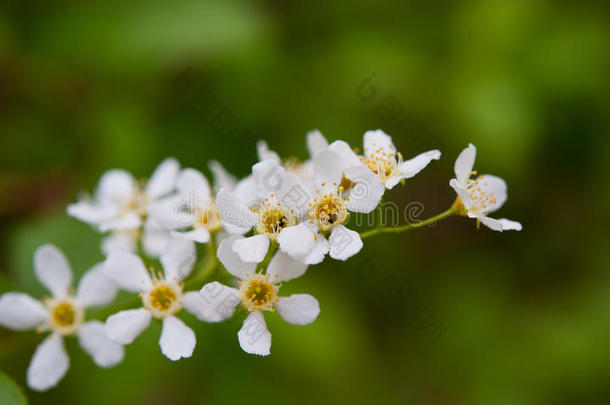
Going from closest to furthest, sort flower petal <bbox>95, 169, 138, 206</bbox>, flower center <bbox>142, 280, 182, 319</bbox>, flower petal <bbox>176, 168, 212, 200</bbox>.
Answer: flower center <bbox>142, 280, 182, 319</bbox>, flower petal <bbox>176, 168, 212, 200</bbox>, flower petal <bbox>95, 169, 138, 206</bbox>

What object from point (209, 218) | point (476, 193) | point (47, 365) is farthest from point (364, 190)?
point (47, 365)

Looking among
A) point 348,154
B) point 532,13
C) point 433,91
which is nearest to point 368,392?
point 433,91

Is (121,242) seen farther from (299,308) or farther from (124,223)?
(299,308)

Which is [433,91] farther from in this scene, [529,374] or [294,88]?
[529,374]

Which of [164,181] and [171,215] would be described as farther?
[164,181]

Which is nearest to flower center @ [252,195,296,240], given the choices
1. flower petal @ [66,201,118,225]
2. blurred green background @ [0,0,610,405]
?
flower petal @ [66,201,118,225]

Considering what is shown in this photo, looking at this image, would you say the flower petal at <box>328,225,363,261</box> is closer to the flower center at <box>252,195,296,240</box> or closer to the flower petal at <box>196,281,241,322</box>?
the flower center at <box>252,195,296,240</box>
